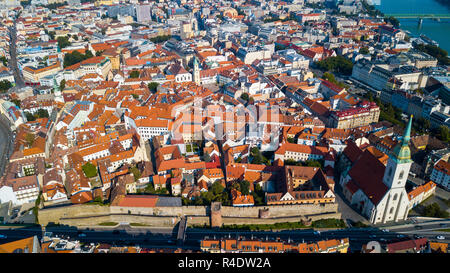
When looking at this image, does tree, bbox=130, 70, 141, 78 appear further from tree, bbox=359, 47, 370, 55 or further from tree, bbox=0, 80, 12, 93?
tree, bbox=359, 47, 370, 55

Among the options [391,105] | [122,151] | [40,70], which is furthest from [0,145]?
[391,105]

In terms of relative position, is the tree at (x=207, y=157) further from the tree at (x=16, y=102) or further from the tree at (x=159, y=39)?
the tree at (x=159, y=39)

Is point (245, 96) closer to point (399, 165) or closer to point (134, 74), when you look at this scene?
point (134, 74)

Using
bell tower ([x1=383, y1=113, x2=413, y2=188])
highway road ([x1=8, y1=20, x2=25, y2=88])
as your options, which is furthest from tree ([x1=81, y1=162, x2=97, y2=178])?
highway road ([x1=8, y1=20, x2=25, y2=88])

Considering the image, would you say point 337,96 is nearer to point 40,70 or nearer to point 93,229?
point 93,229

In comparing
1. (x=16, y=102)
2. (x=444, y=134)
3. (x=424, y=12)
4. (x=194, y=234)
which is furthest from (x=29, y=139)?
(x=424, y=12)

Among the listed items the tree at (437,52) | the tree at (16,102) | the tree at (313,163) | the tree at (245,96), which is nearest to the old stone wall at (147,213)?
the tree at (313,163)

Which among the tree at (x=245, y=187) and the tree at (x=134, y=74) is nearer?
the tree at (x=245, y=187)
